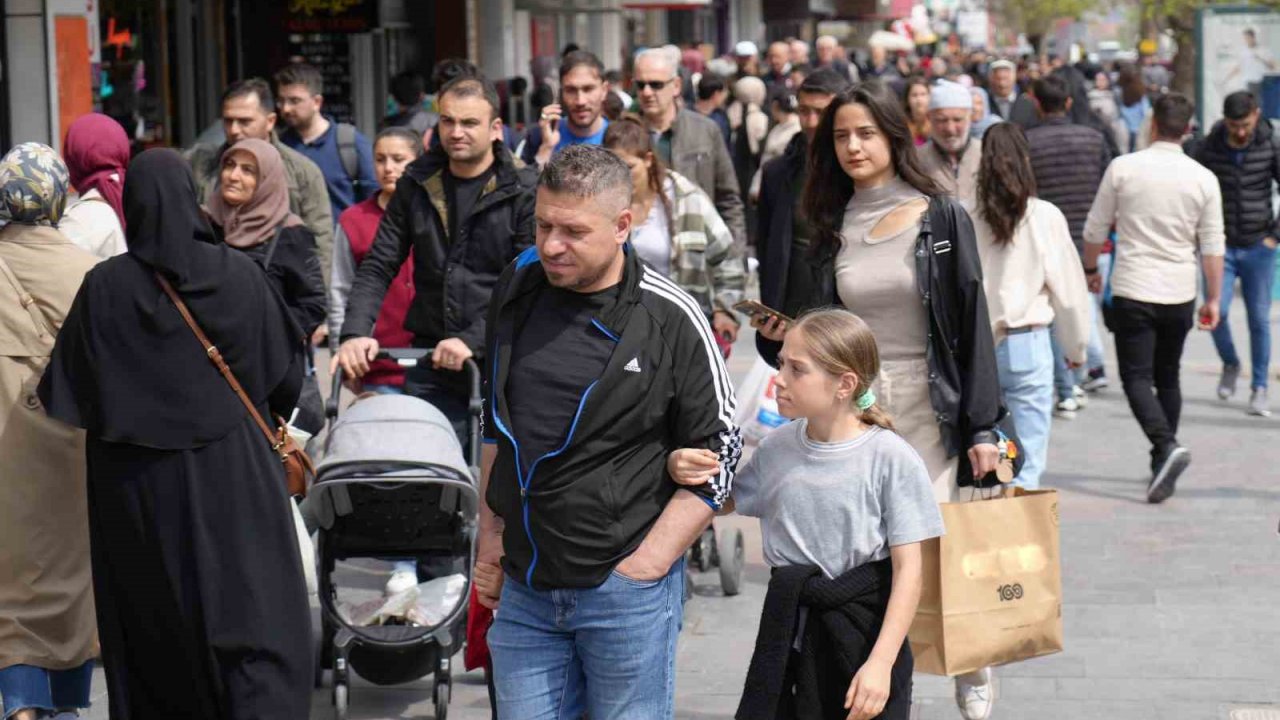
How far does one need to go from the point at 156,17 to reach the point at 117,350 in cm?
A: 1319

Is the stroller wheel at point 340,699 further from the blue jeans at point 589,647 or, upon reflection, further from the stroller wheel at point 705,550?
the stroller wheel at point 705,550

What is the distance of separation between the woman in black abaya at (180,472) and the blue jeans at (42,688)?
0.76 meters

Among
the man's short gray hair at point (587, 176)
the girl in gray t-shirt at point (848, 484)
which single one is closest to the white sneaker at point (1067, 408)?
the girl in gray t-shirt at point (848, 484)

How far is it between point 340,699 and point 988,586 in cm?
223

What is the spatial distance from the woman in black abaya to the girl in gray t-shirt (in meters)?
1.46

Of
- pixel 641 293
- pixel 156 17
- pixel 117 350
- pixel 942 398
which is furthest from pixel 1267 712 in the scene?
pixel 156 17

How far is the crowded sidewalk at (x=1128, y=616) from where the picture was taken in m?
6.48

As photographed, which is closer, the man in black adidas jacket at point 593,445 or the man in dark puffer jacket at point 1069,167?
the man in black adidas jacket at point 593,445

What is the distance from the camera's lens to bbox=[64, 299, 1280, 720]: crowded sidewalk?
6.48 meters

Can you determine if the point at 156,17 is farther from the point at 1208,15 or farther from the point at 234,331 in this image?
the point at 234,331

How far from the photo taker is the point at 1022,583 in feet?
16.4

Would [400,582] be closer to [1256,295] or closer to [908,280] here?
[908,280]

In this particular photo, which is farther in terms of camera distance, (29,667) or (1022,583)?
(29,667)

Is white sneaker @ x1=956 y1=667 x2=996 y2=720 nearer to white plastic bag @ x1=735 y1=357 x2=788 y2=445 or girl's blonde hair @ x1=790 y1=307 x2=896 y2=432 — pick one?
girl's blonde hair @ x1=790 y1=307 x2=896 y2=432
